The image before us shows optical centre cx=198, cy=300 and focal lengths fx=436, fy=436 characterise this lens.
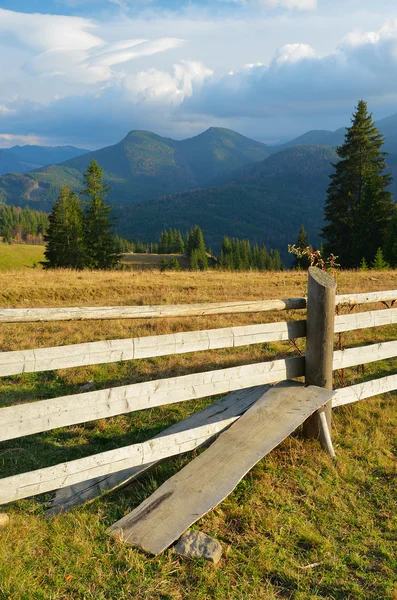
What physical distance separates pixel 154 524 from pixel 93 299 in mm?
12184

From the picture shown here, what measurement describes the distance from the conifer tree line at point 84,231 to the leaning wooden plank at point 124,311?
42.3 metres

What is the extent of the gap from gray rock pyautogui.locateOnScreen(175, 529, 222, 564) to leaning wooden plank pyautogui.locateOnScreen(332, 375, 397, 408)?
2.43 metres

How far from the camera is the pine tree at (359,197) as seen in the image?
35.5 metres

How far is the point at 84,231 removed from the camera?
47.8m

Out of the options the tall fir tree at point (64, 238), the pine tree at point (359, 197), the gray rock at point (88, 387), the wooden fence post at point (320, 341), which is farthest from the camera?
the tall fir tree at point (64, 238)

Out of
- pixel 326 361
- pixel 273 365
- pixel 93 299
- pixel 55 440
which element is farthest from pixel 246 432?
pixel 93 299

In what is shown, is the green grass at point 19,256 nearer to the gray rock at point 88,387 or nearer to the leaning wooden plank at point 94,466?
the gray rock at point 88,387

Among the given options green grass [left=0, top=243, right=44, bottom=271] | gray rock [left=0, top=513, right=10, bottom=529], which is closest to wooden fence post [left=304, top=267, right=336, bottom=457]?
gray rock [left=0, top=513, right=10, bottom=529]

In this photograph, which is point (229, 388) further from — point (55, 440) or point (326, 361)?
point (55, 440)

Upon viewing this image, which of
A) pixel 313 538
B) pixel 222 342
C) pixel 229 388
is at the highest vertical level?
pixel 222 342

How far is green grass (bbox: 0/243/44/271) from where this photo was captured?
267 ft

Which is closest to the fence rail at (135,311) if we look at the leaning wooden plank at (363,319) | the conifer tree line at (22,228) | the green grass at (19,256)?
the leaning wooden plank at (363,319)

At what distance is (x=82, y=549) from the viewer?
3.30 m

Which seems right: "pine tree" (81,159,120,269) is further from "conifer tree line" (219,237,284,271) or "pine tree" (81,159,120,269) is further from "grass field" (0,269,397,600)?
"conifer tree line" (219,237,284,271)
